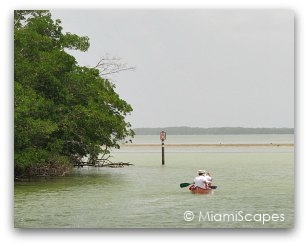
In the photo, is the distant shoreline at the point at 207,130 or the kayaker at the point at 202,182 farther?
the kayaker at the point at 202,182

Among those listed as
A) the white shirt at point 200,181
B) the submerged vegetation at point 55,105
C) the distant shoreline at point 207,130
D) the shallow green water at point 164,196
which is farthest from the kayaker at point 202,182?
the submerged vegetation at point 55,105

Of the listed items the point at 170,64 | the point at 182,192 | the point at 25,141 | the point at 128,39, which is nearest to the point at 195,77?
the point at 170,64

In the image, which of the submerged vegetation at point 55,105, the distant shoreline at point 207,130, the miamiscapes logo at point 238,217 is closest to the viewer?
the miamiscapes logo at point 238,217

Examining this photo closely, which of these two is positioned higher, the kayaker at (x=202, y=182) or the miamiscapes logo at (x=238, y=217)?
the kayaker at (x=202, y=182)

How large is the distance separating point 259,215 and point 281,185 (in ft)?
5.42

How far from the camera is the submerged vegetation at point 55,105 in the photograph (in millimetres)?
10406

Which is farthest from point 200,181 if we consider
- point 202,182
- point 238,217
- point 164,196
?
point 238,217

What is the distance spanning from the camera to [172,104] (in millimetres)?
9047

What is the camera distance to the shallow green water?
26.5ft

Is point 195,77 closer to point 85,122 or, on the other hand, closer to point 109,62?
point 109,62

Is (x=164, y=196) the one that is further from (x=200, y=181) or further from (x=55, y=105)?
(x=55, y=105)

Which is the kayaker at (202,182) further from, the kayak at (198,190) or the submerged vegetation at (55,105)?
the submerged vegetation at (55,105)

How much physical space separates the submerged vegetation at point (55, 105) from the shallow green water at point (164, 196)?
1.32 ft

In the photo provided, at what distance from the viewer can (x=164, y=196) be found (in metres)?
9.84
